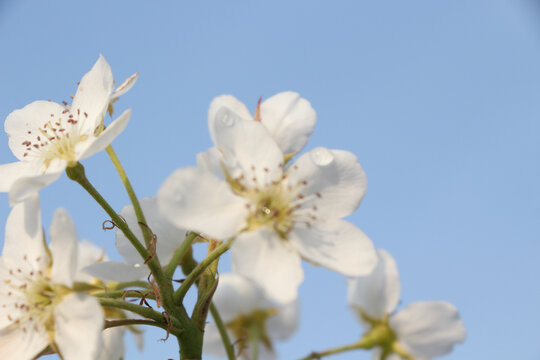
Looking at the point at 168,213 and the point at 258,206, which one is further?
the point at 258,206

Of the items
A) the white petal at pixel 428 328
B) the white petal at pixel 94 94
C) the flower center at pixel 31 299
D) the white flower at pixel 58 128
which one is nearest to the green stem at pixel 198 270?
the flower center at pixel 31 299

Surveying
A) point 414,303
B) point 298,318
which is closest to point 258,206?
point 414,303

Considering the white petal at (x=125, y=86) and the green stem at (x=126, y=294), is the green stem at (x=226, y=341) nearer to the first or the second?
the green stem at (x=126, y=294)

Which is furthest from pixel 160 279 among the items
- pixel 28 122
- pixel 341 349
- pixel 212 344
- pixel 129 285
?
pixel 212 344

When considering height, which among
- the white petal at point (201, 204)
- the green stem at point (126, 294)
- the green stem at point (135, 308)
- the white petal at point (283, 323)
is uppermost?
the white petal at point (283, 323)

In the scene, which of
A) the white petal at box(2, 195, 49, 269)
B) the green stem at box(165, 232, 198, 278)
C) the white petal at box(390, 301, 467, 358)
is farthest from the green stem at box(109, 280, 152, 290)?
the white petal at box(390, 301, 467, 358)

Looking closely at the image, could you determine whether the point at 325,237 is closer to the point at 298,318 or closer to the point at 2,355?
the point at 2,355
